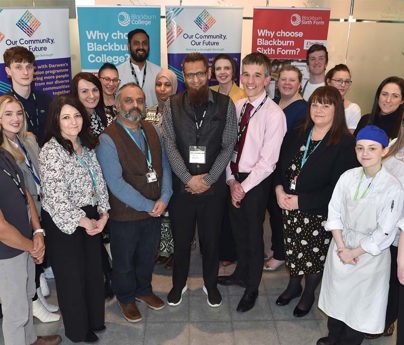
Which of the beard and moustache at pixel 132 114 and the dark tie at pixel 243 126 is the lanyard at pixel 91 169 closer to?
the beard and moustache at pixel 132 114

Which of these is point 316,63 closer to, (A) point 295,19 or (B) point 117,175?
(A) point 295,19

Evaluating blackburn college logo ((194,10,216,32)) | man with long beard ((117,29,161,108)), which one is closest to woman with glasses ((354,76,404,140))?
man with long beard ((117,29,161,108))

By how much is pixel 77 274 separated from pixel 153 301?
0.88 metres

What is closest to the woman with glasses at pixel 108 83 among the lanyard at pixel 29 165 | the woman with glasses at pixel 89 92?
the woman with glasses at pixel 89 92

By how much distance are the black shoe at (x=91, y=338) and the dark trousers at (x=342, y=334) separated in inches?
65.8

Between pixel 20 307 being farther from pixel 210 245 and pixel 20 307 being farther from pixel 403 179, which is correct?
pixel 403 179

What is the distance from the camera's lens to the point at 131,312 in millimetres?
3090

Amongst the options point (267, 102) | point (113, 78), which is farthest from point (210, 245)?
point (113, 78)

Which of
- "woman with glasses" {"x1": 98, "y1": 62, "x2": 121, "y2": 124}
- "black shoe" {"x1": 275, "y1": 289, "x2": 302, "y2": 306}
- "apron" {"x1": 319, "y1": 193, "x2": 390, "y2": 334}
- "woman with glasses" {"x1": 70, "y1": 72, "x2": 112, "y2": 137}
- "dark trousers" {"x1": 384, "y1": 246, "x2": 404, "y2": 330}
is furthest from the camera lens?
"woman with glasses" {"x1": 98, "y1": 62, "x2": 121, "y2": 124}

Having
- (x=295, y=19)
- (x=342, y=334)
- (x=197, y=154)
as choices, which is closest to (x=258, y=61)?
(x=197, y=154)

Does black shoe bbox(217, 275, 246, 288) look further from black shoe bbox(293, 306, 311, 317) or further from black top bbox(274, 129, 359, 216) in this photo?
black top bbox(274, 129, 359, 216)

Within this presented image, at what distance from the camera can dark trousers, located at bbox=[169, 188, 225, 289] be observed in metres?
2.94

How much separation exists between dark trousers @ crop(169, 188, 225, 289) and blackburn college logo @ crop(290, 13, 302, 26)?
3261 mm

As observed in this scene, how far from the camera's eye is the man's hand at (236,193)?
2.92m
